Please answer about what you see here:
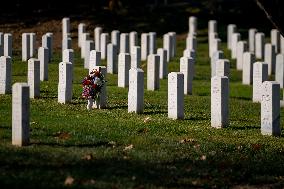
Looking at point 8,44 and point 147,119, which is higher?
point 8,44

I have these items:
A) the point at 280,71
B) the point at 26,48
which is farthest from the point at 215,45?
the point at 26,48

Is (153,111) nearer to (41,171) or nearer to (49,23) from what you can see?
(41,171)

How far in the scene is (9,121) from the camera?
15609mm

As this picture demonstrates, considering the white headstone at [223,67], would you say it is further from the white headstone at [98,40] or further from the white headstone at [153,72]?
the white headstone at [98,40]

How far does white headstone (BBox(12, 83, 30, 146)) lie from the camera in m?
13.2

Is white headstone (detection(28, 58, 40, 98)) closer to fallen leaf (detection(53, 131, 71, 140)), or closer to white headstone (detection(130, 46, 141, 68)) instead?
fallen leaf (detection(53, 131, 71, 140))

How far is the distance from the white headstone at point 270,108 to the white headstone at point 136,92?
9.05 ft

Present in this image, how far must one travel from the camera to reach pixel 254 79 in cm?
2230

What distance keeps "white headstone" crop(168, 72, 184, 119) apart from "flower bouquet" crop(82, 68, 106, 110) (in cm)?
A: 150

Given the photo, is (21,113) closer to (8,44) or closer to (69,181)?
(69,181)

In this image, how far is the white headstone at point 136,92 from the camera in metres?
18.1


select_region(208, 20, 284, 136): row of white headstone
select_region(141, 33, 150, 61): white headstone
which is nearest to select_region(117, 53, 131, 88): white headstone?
select_region(208, 20, 284, 136): row of white headstone

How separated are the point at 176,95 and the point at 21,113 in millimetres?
5056

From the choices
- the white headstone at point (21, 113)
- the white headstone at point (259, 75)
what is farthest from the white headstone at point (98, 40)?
the white headstone at point (21, 113)
